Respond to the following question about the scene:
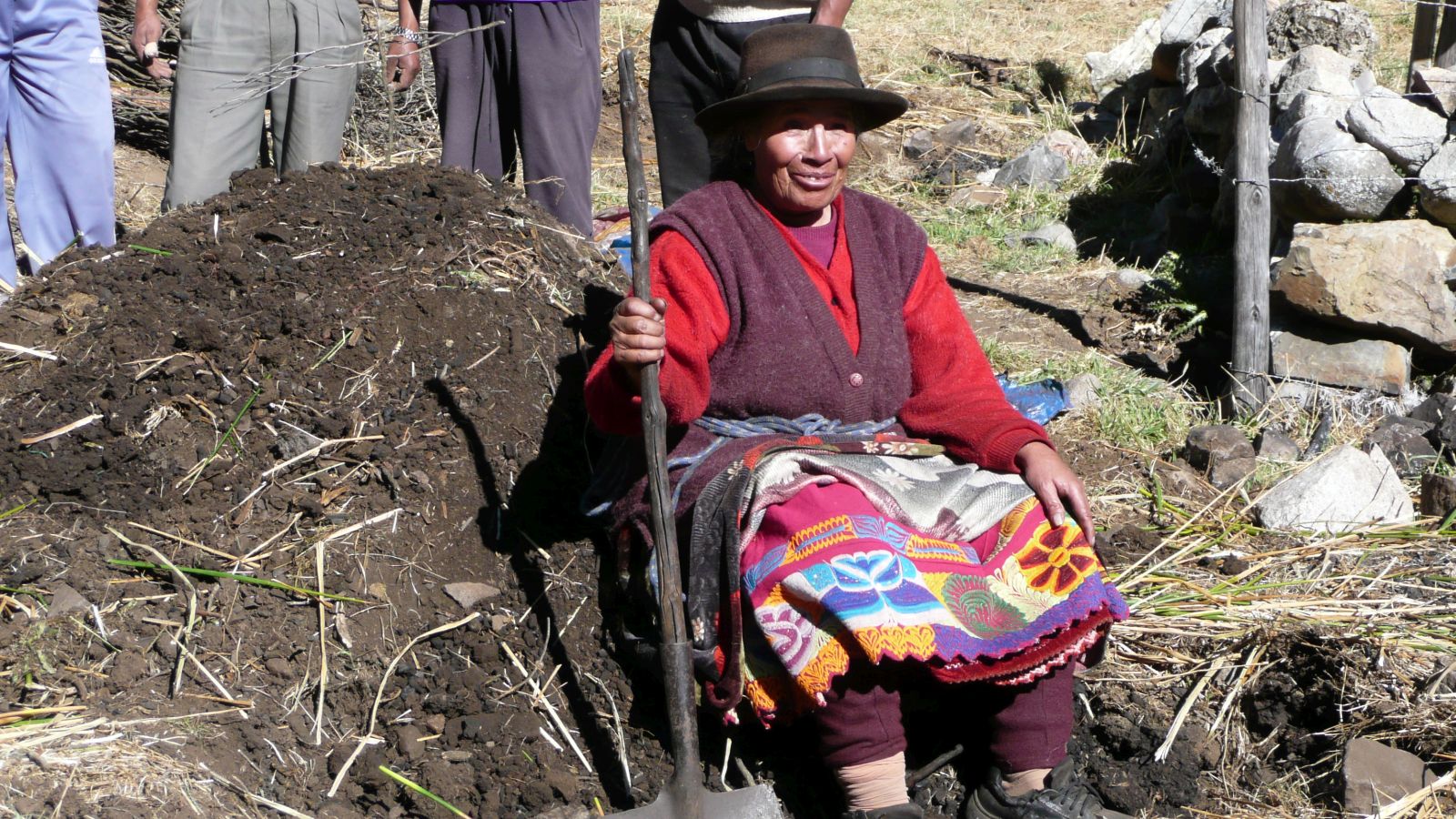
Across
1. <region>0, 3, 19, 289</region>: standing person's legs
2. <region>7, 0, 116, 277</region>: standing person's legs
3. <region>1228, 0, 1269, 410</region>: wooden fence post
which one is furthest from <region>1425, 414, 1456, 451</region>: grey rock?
<region>0, 3, 19, 289</region>: standing person's legs

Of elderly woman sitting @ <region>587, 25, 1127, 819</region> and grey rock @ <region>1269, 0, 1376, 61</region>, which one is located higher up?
grey rock @ <region>1269, 0, 1376, 61</region>

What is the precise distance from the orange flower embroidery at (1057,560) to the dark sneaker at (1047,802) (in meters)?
0.43

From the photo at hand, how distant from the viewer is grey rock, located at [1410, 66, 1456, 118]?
15.9ft

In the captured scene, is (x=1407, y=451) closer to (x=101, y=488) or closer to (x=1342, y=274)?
(x=1342, y=274)

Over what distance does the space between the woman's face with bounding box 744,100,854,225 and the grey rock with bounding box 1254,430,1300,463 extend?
2.10m

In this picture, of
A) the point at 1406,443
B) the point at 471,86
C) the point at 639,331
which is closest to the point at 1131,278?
the point at 1406,443

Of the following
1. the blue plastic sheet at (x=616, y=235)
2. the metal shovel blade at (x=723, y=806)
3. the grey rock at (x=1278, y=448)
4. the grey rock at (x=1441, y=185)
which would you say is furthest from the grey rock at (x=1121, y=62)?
the metal shovel blade at (x=723, y=806)

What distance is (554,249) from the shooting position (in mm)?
3996

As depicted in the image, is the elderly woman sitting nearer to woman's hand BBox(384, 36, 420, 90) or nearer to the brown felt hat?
the brown felt hat

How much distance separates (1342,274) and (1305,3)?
221 centimetres

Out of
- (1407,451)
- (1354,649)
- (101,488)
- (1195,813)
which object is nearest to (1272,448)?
(1407,451)

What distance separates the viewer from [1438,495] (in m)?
3.73

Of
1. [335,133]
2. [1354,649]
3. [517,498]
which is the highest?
[335,133]

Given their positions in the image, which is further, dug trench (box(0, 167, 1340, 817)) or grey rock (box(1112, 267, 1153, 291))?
grey rock (box(1112, 267, 1153, 291))
